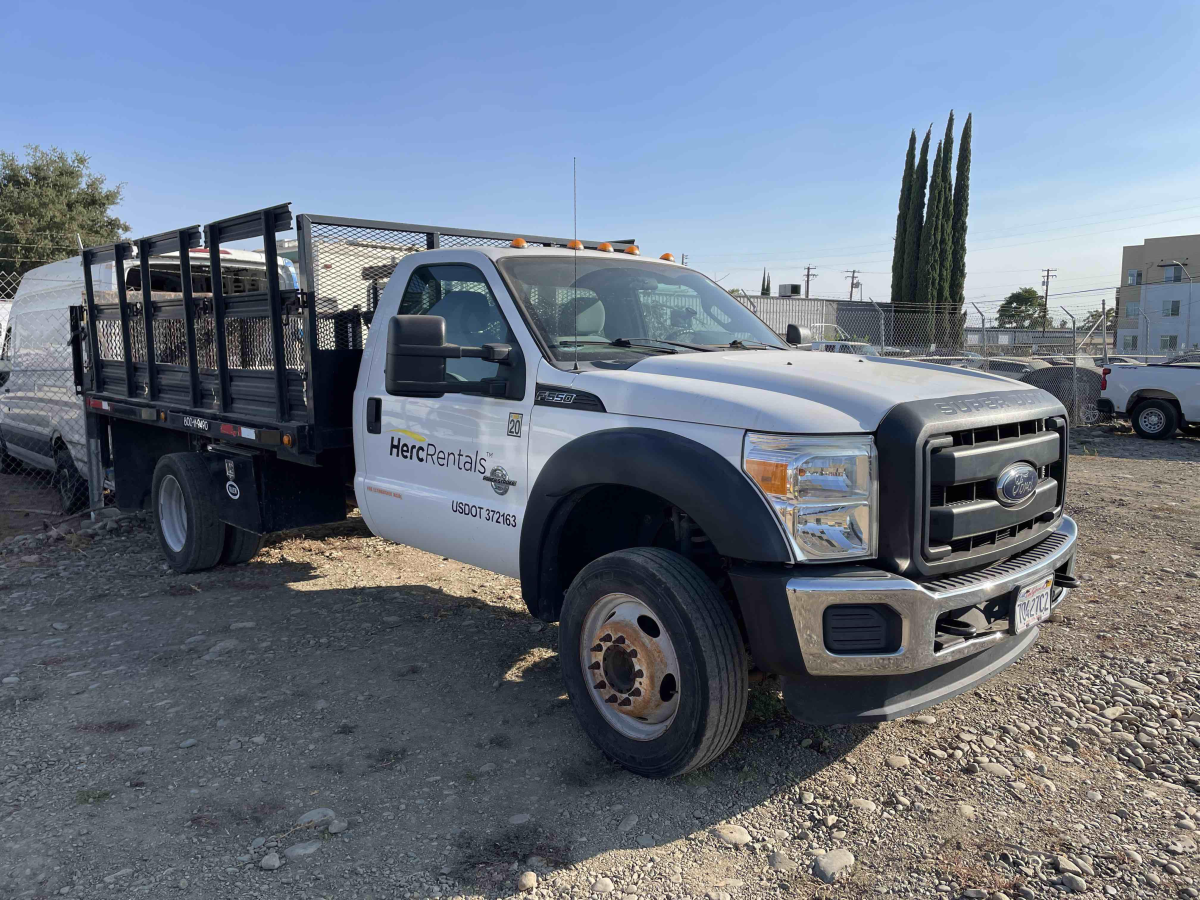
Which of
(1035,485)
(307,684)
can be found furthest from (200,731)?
(1035,485)

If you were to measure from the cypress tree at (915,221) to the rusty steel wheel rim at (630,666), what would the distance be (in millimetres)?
38139

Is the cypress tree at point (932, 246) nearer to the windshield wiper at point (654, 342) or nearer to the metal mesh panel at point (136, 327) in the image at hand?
the metal mesh panel at point (136, 327)

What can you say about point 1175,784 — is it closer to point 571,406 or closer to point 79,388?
point 571,406

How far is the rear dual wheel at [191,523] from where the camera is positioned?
242 inches

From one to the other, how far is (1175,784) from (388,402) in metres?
3.85

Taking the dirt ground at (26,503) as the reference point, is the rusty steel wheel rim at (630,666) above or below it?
above

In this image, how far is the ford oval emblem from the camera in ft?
10.5

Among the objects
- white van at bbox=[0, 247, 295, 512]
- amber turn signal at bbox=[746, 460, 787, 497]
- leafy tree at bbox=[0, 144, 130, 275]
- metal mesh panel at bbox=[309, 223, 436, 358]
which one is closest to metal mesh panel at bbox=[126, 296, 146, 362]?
white van at bbox=[0, 247, 295, 512]

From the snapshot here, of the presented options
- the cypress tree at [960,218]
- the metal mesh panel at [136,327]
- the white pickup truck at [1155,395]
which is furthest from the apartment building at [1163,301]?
the metal mesh panel at [136,327]

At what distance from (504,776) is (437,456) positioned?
1586 mm

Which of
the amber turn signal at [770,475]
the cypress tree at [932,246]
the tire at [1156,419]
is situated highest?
the cypress tree at [932,246]

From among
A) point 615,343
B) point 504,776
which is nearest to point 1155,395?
point 615,343

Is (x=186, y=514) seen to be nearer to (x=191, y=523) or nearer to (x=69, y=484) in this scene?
(x=191, y=523)

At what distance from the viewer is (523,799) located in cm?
330
